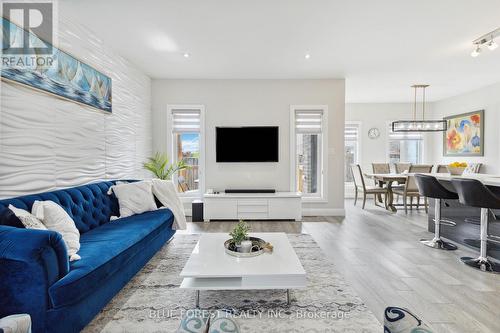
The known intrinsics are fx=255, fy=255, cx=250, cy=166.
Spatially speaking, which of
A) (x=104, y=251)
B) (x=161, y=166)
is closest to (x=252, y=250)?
(x=104, y=251)

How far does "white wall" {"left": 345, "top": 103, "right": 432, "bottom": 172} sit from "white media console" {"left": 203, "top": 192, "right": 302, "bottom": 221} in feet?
12.5

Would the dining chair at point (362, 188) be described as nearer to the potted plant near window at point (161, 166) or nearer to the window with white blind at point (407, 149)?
the window with white blind at point (407, 149)

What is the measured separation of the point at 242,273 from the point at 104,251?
3.56ft

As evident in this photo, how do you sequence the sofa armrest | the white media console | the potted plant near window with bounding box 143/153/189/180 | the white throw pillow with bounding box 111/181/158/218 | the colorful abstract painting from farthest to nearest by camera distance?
the colorful abstract painting
the white media console
the potted plant near window with bounding box 143/153/189/180
the white throw pillow with bounding box 111/181/158/218
the sofa armrest

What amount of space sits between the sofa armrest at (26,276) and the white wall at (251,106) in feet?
12.3

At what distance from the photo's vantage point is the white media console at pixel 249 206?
4828 millimetres

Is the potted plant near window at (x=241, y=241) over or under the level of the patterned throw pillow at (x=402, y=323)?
under

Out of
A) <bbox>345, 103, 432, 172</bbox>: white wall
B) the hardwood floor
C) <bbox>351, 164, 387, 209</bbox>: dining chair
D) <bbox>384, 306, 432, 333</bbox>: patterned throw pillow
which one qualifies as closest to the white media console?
the hardwood floor

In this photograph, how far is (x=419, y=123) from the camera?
562 cm

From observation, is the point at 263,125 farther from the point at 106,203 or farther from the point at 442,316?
the point at 442,316

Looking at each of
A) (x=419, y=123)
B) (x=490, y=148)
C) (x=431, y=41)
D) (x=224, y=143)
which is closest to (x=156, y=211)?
A: (x=224, y=143)

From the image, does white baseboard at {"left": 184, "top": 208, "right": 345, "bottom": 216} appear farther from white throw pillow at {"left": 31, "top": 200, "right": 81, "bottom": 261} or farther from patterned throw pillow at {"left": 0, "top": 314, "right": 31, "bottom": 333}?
patterned throw pillow at {"left": 0, "top": 314, "right": 31, "bottom": 333}

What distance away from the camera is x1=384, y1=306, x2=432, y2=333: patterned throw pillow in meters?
0.77

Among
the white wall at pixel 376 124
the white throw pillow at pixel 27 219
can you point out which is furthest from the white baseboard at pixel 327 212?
the white throw pillow at pixel 27 219
